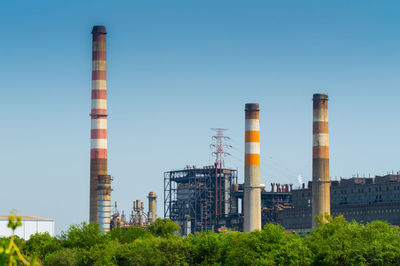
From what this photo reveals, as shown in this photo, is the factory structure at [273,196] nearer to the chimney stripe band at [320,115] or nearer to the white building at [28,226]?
the chimney stripe band at [320,115]

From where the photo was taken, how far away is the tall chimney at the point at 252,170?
94562 millimetres

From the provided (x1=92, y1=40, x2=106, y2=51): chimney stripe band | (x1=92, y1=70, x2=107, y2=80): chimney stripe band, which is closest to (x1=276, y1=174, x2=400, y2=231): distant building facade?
(x1=92, y1=70, x2=107, y2=80): chimney stripe band

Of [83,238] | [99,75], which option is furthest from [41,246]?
[99,75]

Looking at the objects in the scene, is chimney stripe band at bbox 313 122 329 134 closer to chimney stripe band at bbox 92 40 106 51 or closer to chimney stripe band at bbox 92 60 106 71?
chimney stripe band at bbox 92 60 106 71

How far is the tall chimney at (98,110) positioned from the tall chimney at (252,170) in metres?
17.1

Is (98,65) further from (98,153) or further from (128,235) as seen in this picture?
(128,235)

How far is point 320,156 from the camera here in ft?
306

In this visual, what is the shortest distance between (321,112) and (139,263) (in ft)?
142

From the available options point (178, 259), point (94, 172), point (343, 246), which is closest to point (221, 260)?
point (178, 259)

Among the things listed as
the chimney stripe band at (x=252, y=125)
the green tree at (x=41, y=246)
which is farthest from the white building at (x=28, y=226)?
the chimney stripe band at (x=252, y=125)

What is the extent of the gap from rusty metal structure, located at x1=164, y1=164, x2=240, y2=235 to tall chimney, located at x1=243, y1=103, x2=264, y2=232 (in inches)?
434

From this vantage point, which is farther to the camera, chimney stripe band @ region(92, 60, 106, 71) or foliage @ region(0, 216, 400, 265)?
chimney stripe band @ region(92, 60, 106, 71)

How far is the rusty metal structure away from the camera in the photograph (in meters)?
108

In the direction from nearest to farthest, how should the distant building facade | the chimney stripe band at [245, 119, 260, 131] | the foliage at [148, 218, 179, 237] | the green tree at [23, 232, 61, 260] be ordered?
the green tree at [23, 232, 61, 260] < the foliage at [148, 218, 179, 237] < the chimney stripe band at [245, 119, 260, 131] < the distant building facade
